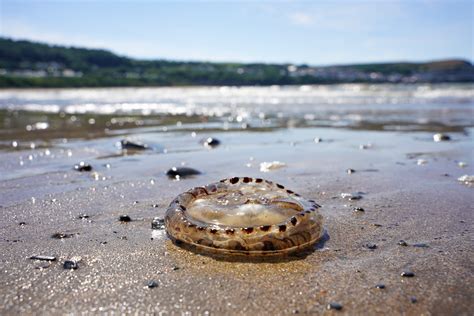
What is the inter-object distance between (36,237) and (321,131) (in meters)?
6.21

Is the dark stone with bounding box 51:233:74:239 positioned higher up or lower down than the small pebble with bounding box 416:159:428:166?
higher up

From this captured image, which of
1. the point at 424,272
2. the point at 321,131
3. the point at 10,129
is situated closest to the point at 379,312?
the point at 424,272

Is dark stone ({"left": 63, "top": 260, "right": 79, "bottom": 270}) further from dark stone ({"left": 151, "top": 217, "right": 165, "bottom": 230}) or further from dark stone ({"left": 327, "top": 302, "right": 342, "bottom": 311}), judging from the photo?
dark stone ({"left": 327, "top": 302, "right": 342, "bottom": 311})

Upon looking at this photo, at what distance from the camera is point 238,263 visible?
219 cm

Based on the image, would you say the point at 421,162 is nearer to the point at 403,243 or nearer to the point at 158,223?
the point at 403,243

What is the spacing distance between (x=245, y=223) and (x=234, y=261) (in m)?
0.22

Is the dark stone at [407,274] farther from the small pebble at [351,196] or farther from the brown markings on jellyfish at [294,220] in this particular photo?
the small pebble at [351,196]

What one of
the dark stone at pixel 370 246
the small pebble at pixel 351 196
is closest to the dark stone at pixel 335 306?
the dark stone at pixel 370 246

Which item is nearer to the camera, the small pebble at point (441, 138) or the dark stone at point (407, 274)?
the dark stone at point (407, 274)

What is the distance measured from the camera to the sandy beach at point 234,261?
1.82m

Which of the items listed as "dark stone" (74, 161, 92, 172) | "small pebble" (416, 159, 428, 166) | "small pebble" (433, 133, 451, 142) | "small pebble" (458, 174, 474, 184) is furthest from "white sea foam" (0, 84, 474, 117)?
"small pebble" (458, 174, 474, 184)

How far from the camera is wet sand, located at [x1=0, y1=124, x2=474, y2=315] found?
1.82 meters

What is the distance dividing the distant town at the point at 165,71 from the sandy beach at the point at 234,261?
3461 centimetres

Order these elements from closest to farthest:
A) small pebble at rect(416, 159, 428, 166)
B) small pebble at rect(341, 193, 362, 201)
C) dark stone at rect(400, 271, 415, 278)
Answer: dark stone at rect(400, 271, 415, 278) < small pebble at rect(341, 193, 362, 201) < small pebble at rect(416, 159, 428, 166)
